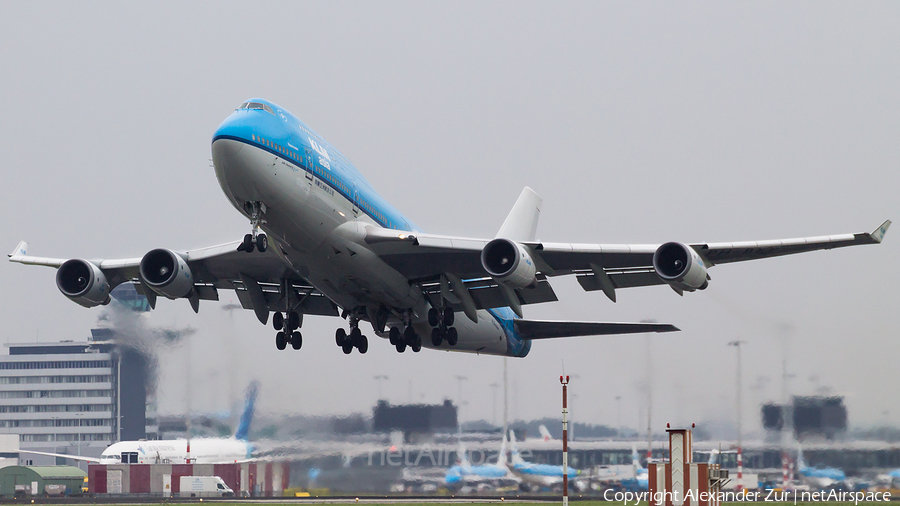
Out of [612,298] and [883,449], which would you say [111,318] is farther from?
[883,449]

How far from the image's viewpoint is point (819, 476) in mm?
34125

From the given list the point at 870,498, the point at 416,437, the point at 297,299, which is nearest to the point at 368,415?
the point at 416,437

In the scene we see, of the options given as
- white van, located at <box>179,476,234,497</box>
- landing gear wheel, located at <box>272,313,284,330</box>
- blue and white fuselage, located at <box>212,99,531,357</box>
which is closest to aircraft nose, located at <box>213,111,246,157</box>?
blue and white fuselage, located at <box>212,99,531,357</box>

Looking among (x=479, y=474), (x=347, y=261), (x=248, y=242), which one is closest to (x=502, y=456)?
(x=479, y=474)

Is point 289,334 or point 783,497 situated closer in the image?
point 289,334

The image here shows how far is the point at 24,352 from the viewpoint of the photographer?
304ft

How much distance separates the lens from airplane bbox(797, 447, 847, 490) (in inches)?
1336

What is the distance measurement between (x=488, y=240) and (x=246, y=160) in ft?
23.2

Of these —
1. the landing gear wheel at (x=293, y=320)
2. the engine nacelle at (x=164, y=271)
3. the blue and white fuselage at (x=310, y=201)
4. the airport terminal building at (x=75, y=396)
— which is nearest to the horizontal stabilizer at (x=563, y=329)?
the blue and white fuselage at (x=310, y=201)

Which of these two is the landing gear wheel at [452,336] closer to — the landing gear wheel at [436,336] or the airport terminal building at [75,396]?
the landing gear wheel at [436,336]

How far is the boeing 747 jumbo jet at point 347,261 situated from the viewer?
23.8 meters

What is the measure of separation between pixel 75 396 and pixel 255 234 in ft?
219

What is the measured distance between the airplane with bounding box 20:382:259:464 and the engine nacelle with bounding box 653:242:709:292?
22615 millimetres

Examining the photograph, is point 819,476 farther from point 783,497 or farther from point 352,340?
point 352,340
